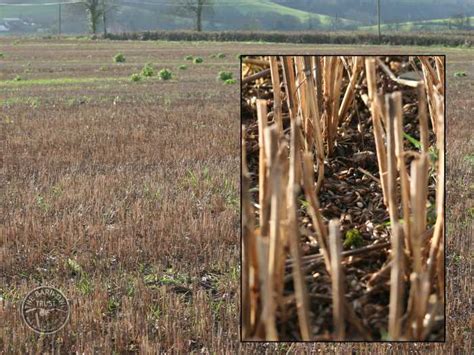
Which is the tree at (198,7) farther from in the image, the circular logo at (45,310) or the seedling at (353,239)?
the seedling at (353,239)

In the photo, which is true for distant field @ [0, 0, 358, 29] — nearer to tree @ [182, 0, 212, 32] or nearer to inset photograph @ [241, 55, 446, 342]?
tree @ [182, 0, 212, 32]

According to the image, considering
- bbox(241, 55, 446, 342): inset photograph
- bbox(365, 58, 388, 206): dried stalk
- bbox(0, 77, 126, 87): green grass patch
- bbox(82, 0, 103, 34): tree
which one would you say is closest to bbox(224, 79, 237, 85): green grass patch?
bbox(0, 77, 126, 87): green grass patch

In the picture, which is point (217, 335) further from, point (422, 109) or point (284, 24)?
point (284, 24)

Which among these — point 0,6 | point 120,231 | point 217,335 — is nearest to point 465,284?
point 217,335

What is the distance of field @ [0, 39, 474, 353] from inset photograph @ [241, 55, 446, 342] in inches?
93.1

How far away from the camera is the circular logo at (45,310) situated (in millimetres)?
4566

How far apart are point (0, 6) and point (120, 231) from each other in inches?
6426

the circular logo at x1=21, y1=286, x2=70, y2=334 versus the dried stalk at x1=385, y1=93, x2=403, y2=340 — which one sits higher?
the dried stalk at x1=385, y1=93, x2=403, y2=340

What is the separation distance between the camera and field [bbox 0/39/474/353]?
4.50m

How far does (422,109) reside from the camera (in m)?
1.62

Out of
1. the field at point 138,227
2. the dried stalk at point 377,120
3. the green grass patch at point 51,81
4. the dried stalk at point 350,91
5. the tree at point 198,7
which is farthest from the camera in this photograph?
the tree at point 198,7

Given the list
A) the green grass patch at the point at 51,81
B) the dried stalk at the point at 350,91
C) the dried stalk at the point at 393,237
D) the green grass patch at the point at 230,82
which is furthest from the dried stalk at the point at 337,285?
the green grass patch at the point at 51,81

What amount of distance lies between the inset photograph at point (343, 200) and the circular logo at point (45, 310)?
9.79ft

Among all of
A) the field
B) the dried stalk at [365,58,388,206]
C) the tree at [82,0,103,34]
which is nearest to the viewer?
the dried stalk at [365,58,388,206]
